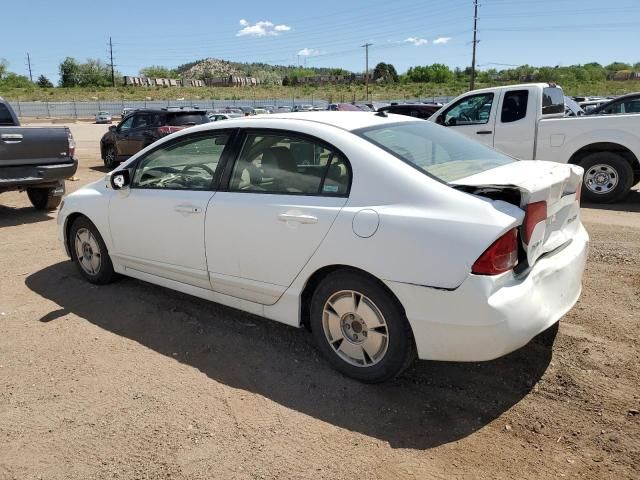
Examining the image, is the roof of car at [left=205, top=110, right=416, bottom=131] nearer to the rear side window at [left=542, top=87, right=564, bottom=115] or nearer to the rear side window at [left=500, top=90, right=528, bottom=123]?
the rear side window at [left=500, top=90, right=528, bottom=123]

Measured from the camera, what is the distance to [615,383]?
121 inches

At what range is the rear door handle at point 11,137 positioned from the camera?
7.45 metres

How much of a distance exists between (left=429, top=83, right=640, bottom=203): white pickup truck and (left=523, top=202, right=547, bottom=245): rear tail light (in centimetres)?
636

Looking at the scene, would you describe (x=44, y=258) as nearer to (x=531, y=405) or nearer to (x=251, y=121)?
(x=251, y=121)

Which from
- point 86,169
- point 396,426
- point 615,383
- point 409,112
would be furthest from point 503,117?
point 86,169

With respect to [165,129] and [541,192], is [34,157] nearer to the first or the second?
[165,129]

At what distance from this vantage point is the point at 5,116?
28.6 ft

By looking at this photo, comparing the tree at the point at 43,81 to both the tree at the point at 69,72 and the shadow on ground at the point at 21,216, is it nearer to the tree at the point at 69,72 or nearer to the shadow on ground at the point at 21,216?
the tree at the point at 69,72

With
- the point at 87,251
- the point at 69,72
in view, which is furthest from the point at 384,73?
the point at 87,251

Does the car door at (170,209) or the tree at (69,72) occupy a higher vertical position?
the tree at (69,72)

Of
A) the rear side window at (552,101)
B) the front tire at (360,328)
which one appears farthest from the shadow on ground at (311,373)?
the rear side window at (552,101)

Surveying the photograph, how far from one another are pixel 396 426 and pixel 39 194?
8.33 metres

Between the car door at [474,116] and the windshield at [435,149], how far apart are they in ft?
19.2

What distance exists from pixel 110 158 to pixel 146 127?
227 cm
